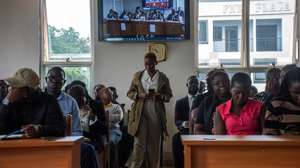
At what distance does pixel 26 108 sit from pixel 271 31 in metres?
4.10

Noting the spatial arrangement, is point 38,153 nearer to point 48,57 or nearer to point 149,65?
point 149,65

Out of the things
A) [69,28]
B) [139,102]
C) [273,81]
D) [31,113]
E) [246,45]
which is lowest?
[139,102]

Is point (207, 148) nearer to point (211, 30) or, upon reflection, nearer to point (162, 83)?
point (162, 83)

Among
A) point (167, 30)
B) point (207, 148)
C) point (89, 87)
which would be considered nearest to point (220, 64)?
point (167, 30)

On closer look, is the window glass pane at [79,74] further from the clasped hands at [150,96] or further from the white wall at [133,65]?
the clasped hands at [150,96]

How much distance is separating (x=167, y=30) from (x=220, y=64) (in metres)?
0.90

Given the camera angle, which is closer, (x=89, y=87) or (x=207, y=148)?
(x=207, y=148)

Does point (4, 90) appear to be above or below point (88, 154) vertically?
above

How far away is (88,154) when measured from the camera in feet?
10.8

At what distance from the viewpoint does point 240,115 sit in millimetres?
2846

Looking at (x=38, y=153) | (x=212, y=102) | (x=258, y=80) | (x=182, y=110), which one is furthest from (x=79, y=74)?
(x=38, y=153)

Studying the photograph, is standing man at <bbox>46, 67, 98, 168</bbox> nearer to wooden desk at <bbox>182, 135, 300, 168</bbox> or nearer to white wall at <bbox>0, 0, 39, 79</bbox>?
wooden desk at <bbox>182, 135, 300, 168</bbox>

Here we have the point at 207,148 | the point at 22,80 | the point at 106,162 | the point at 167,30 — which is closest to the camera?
the point at 207,148

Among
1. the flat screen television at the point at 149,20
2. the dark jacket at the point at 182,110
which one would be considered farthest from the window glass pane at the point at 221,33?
the dark jacket at the point at 182,110
